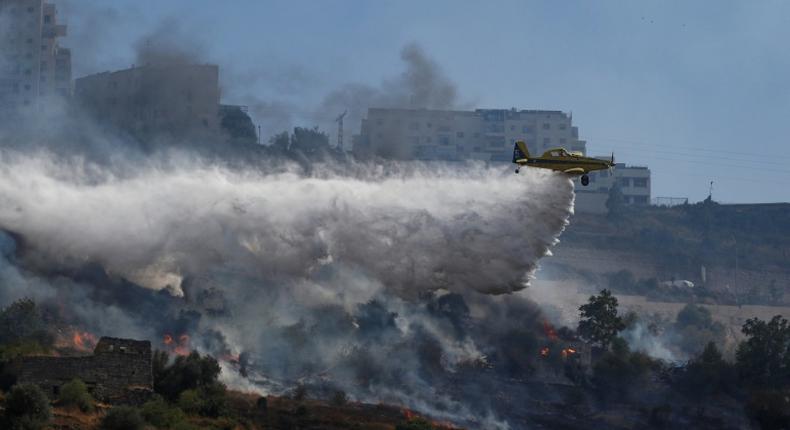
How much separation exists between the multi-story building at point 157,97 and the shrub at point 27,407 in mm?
108407

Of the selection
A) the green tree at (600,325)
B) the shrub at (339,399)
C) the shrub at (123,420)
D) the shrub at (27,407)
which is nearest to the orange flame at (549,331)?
the green tree at (600,325)

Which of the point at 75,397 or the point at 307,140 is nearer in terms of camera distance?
the point at 75,397

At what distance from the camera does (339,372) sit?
106062 mm

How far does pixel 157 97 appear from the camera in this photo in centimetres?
18538

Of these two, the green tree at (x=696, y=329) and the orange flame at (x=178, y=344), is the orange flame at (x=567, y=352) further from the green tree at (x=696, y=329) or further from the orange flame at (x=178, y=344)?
the orange flame at (x=178, y=344)

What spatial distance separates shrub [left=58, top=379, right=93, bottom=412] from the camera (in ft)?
253

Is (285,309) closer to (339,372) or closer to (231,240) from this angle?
(339,372)

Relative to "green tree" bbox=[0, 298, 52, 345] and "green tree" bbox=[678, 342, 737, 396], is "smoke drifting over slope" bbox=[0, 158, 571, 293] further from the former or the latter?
"green tree" bbox=[678, 342, 737, 396]

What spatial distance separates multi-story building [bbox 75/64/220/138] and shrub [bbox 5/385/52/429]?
108m

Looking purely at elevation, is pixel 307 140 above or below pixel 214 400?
above

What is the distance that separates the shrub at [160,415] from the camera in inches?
3054

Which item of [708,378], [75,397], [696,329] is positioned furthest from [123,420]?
[696,329]

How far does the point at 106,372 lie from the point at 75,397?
4.55 m

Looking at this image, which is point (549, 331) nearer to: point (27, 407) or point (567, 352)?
point (567, 352)
